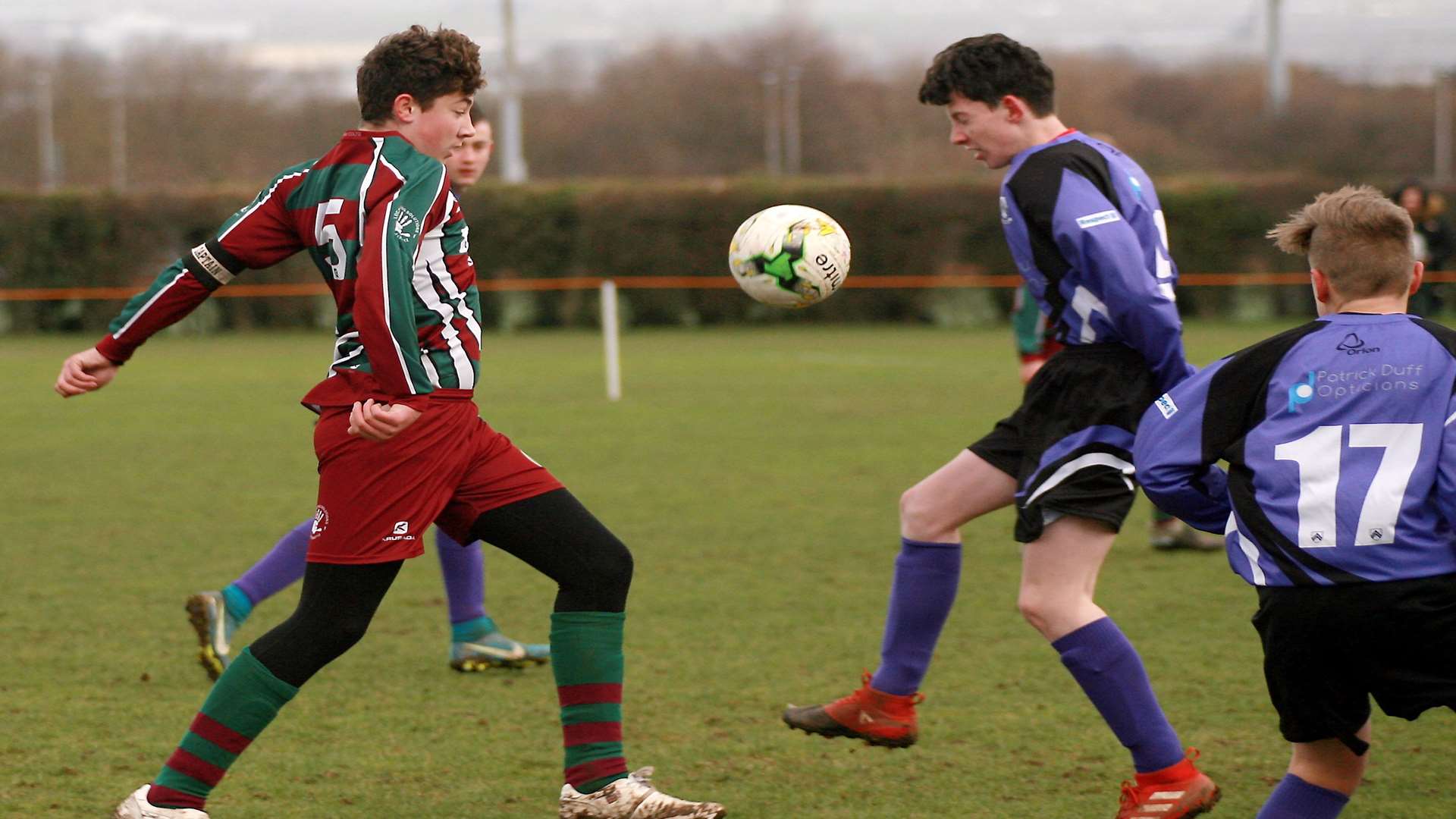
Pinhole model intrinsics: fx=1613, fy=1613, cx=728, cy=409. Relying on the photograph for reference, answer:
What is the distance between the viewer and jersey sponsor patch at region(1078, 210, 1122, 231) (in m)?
3.60

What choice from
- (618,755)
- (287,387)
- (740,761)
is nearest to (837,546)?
(740,761)

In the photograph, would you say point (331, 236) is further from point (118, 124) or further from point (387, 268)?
point (118, 124)

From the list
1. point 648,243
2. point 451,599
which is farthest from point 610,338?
point 648,243

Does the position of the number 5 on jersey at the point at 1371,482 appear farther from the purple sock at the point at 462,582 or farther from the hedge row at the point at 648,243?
the hedge row at the point at 648,243

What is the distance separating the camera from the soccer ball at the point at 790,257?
411 cm

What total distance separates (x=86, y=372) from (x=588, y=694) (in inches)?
52.6

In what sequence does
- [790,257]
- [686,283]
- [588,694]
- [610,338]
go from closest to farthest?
[588,694]
[790,257]
[610,338]
[686,283]

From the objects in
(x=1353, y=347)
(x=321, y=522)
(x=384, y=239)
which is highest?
(x=384, y=239)

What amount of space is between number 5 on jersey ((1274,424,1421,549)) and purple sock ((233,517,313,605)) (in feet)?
10.5

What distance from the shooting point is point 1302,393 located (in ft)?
9.53

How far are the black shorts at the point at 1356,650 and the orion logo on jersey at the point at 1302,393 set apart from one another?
330 mm

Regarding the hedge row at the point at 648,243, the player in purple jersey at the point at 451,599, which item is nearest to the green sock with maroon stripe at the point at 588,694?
the player in purple jersey at the point at 451,599

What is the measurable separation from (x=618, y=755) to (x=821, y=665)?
5.47ft

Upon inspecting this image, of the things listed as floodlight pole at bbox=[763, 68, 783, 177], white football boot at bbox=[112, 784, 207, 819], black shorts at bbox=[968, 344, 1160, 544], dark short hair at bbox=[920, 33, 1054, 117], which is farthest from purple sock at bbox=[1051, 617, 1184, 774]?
floodlight pole at bbox=[763, 68, 783, 177]
